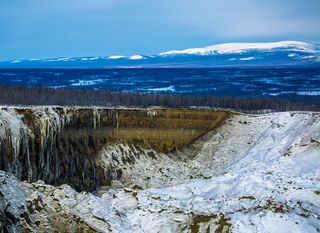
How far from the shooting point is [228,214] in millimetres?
39406

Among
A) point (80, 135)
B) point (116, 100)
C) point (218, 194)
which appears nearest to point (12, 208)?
point (218, 194)

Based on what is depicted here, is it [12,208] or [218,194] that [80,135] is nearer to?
[218,194]

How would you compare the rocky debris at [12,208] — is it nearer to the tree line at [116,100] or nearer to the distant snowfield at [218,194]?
the distant snowfield at [218,194]

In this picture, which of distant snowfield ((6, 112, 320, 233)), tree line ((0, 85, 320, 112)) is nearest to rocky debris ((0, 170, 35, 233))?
distant snowfield ((6, 112, 320, 233))

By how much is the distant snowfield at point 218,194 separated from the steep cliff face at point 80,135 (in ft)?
8.56

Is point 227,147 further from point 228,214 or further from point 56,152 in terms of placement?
point 228,214

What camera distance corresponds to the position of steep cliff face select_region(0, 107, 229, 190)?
56.6 m

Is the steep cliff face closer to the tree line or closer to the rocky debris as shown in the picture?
the rocky debris

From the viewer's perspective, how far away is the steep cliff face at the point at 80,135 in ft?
186

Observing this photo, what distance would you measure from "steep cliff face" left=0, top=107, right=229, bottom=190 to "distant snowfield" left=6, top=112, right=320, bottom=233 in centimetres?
261

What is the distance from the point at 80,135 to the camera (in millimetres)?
66688

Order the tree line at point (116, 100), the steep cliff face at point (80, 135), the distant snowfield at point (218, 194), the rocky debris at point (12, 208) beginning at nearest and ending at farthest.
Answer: the rocky debris at point (12, 208) → the distant snowfield at point (218, 194) → the steep cliff face at point (80, 135) → the tree line at point (116, 100)

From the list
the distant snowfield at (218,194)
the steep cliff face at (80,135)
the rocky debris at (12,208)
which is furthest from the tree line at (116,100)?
the rocky debris at (12,208)

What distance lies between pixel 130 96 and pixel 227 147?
128 feet
